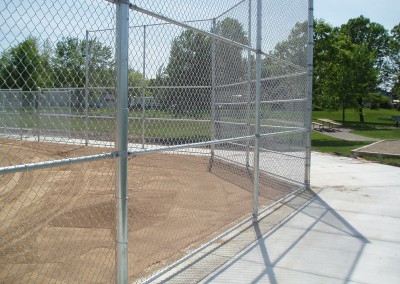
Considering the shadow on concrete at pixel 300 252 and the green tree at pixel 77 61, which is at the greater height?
the green tree at pixel 77 61

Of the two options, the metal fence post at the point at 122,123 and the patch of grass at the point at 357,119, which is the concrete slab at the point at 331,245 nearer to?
the metal fence post at the point at 122,123

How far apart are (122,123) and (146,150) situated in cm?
47

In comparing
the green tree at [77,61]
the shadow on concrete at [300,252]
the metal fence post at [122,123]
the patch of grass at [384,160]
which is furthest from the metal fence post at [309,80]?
the metal fence post at [122,123]

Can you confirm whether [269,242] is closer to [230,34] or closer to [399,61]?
[230,34]

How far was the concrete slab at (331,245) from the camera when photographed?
4.21 m

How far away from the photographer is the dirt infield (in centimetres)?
430

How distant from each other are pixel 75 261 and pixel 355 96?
2965 centimetres

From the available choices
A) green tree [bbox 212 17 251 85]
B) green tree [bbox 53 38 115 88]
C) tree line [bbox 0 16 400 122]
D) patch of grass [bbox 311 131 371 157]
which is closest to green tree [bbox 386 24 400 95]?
tree line [bbox 0 16 400 122]

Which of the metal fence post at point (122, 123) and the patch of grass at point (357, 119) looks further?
the patch of grass at point (357, 119)

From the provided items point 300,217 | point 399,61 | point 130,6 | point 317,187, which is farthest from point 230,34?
point 399,61

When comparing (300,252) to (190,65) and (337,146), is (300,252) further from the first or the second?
(337,146)

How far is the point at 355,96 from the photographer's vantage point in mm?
30516

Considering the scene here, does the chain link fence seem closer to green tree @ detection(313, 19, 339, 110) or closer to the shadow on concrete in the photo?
the shadow on concrete

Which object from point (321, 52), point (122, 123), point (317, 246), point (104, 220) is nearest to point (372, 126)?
point (321, 52)
